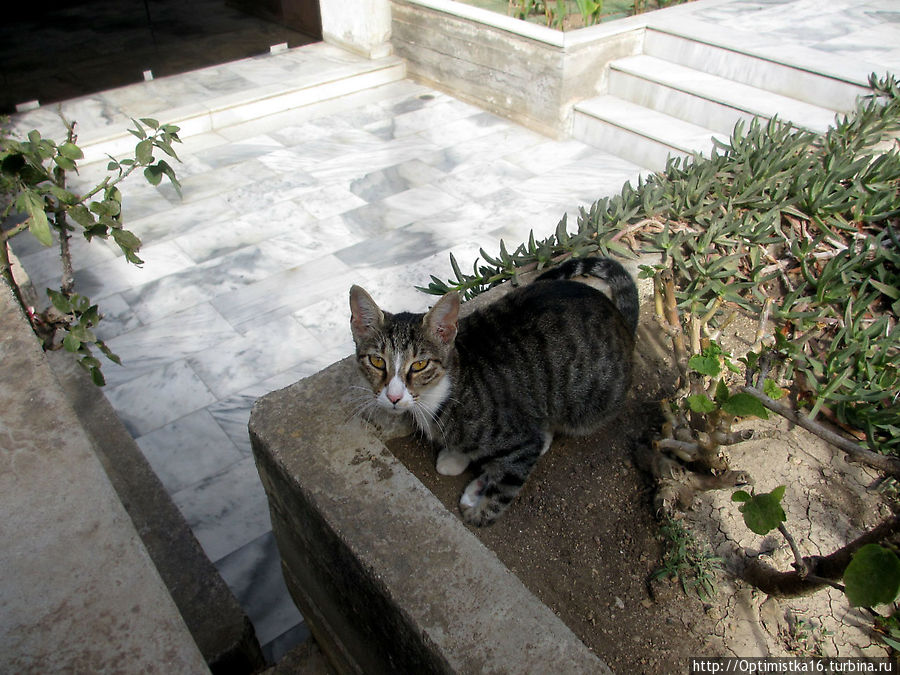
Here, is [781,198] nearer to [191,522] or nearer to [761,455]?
[761,455]

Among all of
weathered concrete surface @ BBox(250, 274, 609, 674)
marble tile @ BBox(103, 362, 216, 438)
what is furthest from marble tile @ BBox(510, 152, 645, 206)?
weathered concrete surface @ BBox(250, 274, 609, 674)

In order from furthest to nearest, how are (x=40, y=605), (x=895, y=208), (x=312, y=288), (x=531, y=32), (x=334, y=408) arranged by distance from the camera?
1. (x=531, y=32)
2. (x=312, y=288)
3. (x=895, y=208)
4. (x=334, y=408)
5. (x=40, y=605)

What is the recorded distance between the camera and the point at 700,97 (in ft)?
16.5

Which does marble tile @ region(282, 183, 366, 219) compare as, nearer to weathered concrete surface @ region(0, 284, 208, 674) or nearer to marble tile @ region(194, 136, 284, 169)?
marble tile @ region(194, 136, 284, 169)

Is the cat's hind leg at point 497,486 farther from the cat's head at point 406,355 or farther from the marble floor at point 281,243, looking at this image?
the marble floor at point 281,243

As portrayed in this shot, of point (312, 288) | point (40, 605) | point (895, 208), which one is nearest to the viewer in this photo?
point (40, 605)

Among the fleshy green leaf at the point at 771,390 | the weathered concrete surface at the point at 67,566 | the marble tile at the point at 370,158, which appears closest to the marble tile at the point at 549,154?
the marble tile at the point at 370,158

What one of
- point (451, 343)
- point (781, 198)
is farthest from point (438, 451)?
point (781, 198)

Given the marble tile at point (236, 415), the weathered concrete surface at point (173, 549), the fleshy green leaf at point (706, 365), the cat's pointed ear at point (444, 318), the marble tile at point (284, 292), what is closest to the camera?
the fleshy green leaf at point (706, 365)

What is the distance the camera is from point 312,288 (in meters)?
4.06

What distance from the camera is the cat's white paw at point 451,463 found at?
2.03 metres

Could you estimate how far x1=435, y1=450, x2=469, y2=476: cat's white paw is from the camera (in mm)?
2033

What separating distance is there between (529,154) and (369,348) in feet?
12.9

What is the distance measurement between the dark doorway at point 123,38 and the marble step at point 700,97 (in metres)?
4.09
